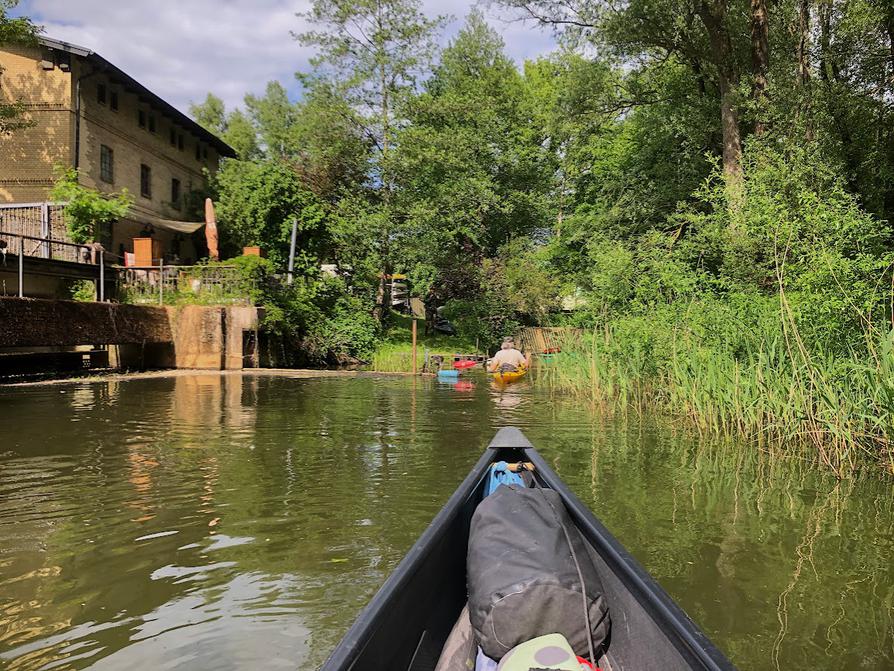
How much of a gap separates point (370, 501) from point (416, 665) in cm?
331

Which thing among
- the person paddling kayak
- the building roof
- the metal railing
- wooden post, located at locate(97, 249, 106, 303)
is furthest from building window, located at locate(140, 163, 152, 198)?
the person paddling kayak

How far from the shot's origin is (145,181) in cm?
2747

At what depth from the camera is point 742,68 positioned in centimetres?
1819

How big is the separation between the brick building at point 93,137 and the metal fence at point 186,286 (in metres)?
Answer: 4.14

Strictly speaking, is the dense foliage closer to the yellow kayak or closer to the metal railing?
the yellow kayak

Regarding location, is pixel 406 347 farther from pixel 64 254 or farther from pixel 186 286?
pixel 64 254

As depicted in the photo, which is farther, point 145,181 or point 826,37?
point 145,181

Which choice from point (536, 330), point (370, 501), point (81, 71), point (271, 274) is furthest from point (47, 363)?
point (536, 330)

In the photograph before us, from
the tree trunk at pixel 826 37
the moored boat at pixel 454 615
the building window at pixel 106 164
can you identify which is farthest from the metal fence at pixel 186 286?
the moored boat at pixel 454 615

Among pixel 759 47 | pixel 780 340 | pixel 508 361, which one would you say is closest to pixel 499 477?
pixel 780 340

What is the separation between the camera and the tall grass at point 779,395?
623cm

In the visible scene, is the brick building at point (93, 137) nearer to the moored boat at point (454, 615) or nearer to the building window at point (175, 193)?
the building window at point (175, 193)

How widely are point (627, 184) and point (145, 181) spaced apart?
20649mm

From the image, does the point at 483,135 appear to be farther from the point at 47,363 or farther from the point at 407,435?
the point at 407,435
